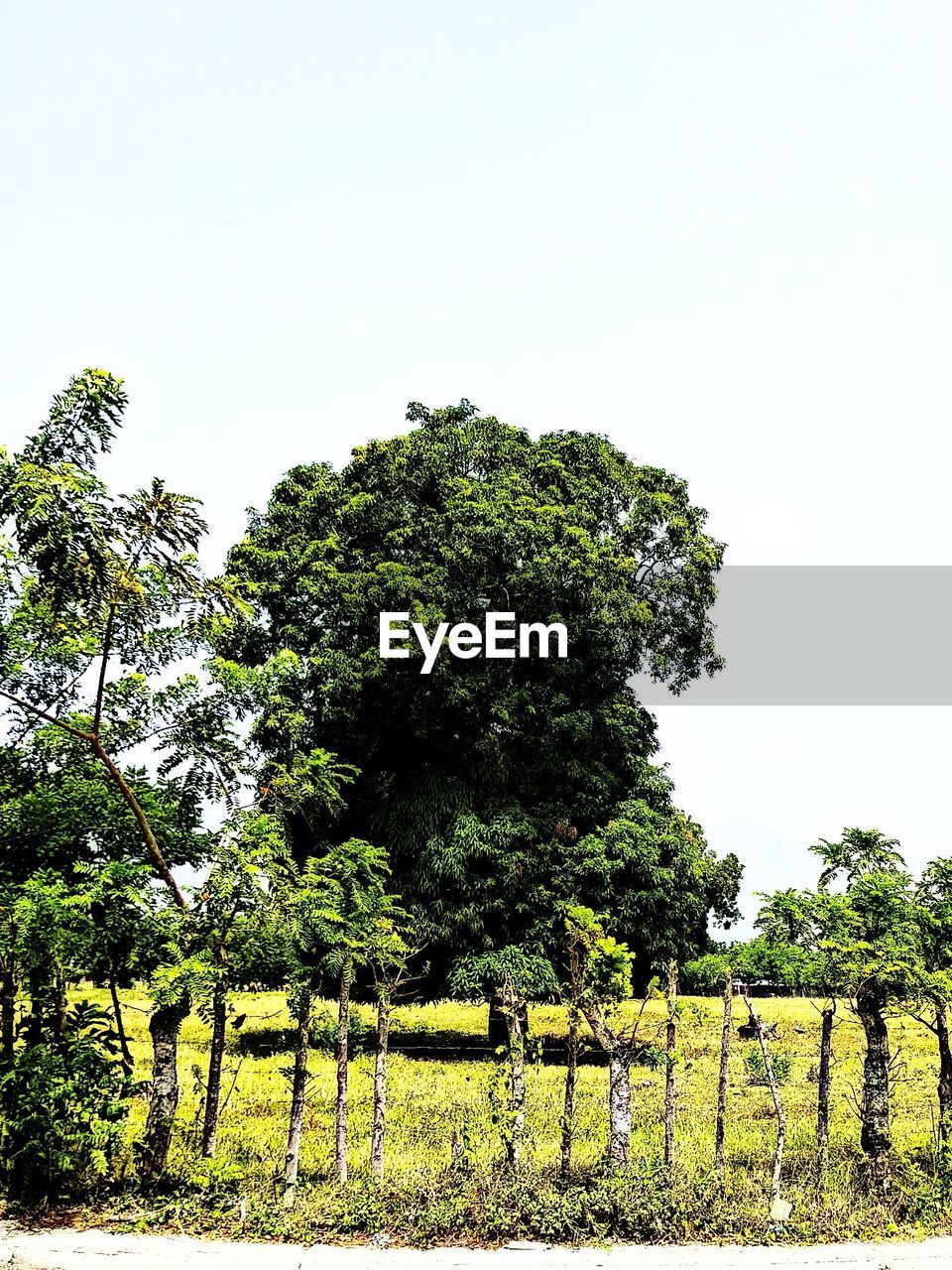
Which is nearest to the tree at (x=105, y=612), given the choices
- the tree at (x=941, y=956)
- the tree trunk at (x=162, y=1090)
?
the tree trunk at (x=162, y=1090)

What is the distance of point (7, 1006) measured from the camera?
893 cm

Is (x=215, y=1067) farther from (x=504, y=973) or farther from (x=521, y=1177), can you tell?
(x=504, y=973)

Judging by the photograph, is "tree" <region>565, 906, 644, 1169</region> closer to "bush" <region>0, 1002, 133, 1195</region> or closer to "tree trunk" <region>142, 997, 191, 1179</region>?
"tree trunk" <region>142, 997, 191, 1179</region>

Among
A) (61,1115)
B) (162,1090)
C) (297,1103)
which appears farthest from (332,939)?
(61,1115)

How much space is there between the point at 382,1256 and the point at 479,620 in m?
11.5

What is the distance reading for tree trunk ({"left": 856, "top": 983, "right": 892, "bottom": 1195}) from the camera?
10203mm

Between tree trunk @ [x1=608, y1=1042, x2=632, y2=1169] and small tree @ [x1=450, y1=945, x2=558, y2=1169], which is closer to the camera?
tree trunk @ [x1=608, y1=1042, x2=632, y2=1169]

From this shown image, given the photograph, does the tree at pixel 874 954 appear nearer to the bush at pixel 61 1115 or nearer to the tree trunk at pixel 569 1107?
the tree trunk at pixel 569 1107

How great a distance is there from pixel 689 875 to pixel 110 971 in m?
11.7

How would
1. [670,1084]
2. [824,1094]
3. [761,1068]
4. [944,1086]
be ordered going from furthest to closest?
[761,1068] < [944,1086] < [824,1094] < [670,1084]

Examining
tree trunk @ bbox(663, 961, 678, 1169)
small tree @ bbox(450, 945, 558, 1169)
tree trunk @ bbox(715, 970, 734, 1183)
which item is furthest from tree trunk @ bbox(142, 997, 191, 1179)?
small tree @ bbox(450, 945, 558, 1169)

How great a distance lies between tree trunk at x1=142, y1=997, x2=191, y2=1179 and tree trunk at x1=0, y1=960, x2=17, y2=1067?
1.25 metres

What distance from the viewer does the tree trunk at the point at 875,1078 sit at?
10203 millimetres

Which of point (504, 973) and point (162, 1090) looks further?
point (504, 973)
